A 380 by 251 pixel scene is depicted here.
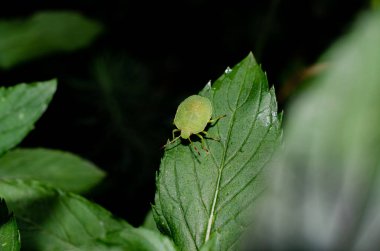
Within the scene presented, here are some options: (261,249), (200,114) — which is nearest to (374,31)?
(261,249)

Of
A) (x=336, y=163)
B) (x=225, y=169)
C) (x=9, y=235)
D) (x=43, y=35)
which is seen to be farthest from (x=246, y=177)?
(x=43, y=35)

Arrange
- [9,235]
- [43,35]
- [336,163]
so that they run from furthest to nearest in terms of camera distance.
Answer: [43,35], [9,235], [336,163]

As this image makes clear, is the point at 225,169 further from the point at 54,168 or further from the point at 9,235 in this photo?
the point at 54,168

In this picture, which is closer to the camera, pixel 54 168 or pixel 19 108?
pixel 19 108

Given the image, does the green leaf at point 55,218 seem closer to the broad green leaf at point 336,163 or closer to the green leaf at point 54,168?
the green leaf at point 54,168

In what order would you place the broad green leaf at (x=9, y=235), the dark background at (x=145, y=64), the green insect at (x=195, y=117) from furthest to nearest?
the dark background at (x=145, y=64)
the green insect at (x=195, y=117)
the broad green leaf at (x=9, y=235)

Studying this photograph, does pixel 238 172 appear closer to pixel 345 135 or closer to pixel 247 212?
pixel 247 212

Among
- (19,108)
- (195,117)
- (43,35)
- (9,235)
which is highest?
(43,35)

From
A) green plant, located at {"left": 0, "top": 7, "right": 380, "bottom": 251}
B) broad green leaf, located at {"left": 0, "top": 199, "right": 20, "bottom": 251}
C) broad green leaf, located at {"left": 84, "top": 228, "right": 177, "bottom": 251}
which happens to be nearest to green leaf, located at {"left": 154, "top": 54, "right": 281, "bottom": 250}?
green plant, located at {"left": 0, "top": 7, "right": 380, "bottom": 251}

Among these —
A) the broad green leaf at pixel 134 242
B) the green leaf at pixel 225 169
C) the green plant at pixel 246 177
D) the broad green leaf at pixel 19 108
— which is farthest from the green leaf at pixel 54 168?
the broad green leaf at pixel 134 242
